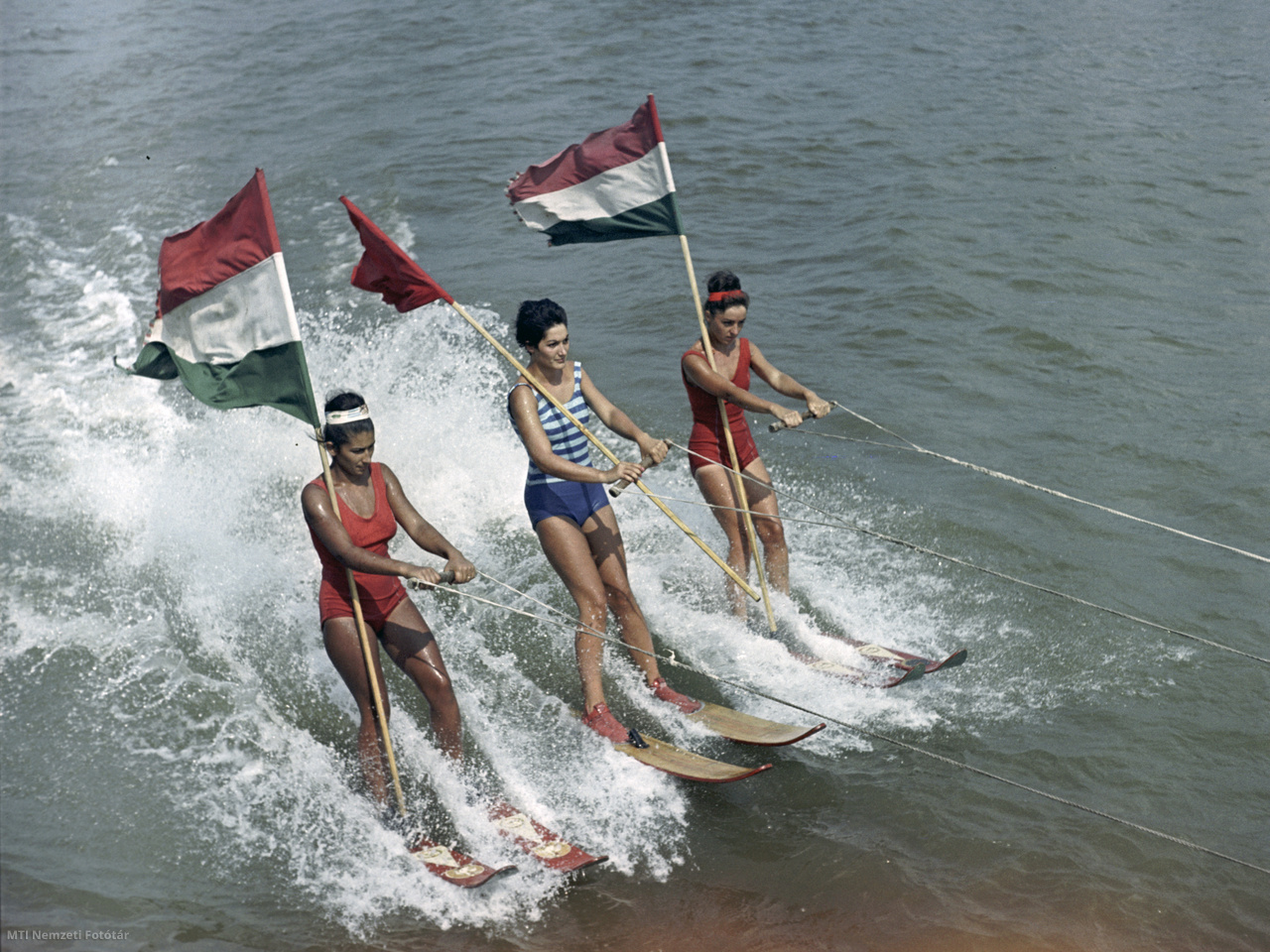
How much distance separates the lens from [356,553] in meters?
5.44

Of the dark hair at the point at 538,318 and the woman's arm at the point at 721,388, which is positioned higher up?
the dark hair at the point at 538,318

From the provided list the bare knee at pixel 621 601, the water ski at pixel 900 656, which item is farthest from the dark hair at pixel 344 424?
the water ski at pixel 900 656

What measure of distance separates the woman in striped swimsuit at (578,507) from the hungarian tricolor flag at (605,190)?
4.66 feet

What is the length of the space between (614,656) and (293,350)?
2801 mm

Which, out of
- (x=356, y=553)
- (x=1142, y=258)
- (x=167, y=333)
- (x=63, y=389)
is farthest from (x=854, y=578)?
(x=63, y=389)

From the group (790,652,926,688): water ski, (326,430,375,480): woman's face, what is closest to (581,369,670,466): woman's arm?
(326,430,375,480): woman's face

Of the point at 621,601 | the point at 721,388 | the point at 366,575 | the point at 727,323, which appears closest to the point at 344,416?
the point at 366,575

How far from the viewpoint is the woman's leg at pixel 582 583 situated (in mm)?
6426

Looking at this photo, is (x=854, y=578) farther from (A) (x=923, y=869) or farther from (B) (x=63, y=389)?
(B) (x=63, y=389)

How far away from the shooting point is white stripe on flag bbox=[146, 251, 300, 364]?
5.84m

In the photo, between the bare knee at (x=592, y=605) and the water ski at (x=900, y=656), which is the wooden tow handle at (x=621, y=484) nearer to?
the bare knee at (x=592, y=605)

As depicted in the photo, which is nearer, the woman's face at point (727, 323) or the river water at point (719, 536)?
the river water at point (719, 536)

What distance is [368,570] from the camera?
17.9 feet

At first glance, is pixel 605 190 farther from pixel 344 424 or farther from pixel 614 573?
pixel 344 424
